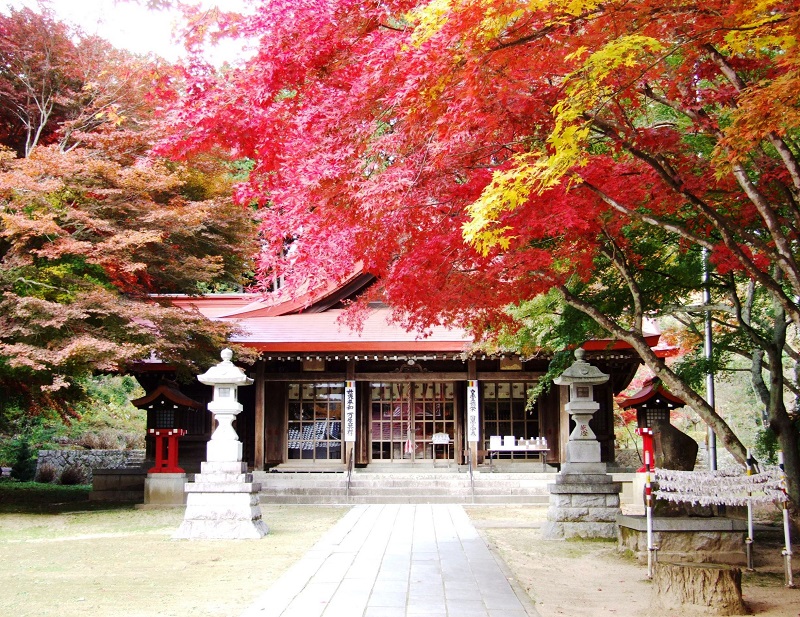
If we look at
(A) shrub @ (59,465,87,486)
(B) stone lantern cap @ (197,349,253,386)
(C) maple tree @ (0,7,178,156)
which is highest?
(C) maple tree @ (0,7,178,156)

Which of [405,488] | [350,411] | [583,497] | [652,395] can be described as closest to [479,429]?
[405,488]

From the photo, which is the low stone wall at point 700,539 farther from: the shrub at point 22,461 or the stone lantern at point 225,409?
the shrub at point 22,461

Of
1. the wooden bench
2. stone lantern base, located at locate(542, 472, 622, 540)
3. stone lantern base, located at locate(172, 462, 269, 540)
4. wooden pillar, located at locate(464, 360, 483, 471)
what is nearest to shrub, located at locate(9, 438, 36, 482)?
wooden pillar, located at locate(464, 360, 483, 471)

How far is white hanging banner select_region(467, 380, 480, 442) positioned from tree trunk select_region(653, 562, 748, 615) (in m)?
11.6

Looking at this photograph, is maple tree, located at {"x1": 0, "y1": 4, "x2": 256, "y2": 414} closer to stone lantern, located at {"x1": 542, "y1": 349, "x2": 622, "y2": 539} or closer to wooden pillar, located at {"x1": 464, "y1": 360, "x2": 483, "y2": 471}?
wooden pillar, located at {"x1": 464, "y1": 360, "x2": 483, "y2": 471}

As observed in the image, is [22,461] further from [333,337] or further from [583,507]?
[583,507]

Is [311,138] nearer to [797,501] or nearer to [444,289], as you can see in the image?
[444,289]

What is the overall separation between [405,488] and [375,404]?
362 cm

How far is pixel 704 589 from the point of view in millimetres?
5941

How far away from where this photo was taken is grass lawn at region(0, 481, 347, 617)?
243 inches

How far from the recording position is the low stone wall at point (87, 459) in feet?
74.5

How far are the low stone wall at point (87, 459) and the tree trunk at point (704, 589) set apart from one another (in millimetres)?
19413

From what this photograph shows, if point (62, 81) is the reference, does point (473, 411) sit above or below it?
below

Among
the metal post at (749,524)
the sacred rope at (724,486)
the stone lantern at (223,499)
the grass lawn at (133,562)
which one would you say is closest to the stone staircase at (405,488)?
the grass lawn at (133,562)
